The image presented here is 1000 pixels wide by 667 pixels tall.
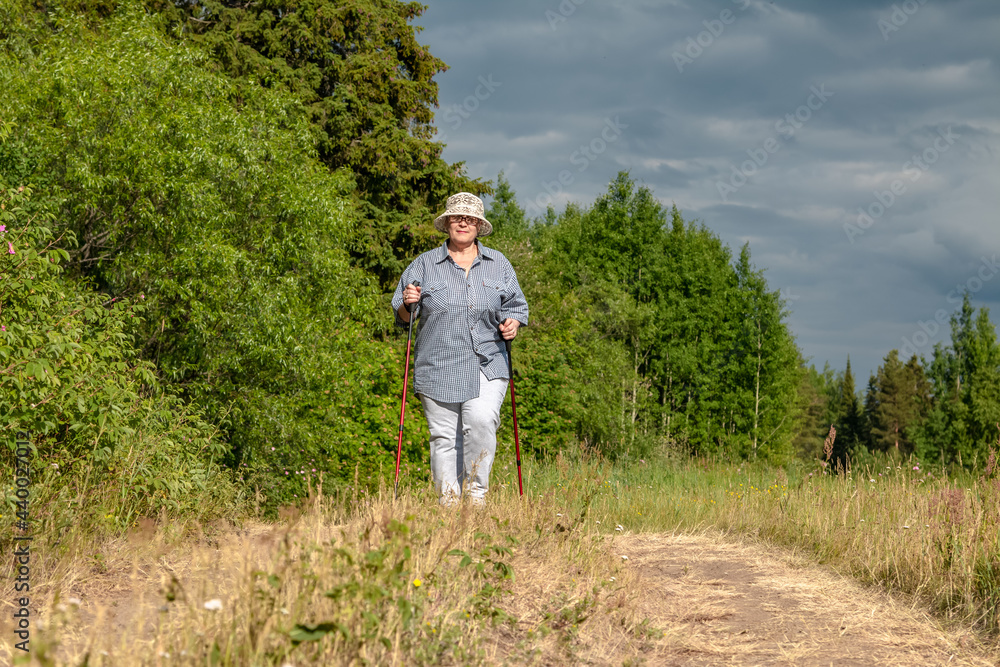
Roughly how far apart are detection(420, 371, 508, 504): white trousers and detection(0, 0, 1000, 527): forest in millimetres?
718

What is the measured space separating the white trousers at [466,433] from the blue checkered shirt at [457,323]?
0.26ft

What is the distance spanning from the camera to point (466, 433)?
5.23 m

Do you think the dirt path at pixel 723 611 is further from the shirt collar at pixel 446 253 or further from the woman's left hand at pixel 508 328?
the shirt collar at pixel 446 253

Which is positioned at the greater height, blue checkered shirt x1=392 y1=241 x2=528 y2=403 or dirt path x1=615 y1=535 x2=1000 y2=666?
blue checkered shirt x1=392 y1=241 x2=528 y2=403

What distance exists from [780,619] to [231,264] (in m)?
7.70

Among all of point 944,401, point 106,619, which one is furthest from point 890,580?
point 944,401

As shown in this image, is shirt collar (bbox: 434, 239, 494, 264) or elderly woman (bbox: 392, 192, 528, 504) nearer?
elderly woman (bbox: 392, 192, 528, 504)

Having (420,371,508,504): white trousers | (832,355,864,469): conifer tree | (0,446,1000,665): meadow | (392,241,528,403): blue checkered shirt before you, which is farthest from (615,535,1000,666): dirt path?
(832,355,864,469): conifer tree

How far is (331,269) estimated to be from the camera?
12.1 metres

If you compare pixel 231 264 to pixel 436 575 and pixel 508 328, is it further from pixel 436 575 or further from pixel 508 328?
pixel 436 575

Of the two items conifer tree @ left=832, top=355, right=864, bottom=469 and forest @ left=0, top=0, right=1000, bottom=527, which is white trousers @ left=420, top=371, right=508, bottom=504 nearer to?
forest @ left=0, top=0, right=1000, bottom=527

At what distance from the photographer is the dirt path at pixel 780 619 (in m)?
3.76

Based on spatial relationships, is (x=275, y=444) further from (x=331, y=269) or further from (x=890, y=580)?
(x=890, y=580)

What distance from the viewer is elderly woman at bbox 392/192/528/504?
17.0 feet
